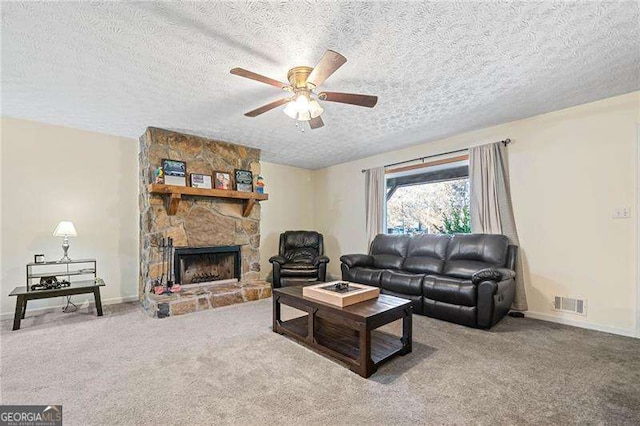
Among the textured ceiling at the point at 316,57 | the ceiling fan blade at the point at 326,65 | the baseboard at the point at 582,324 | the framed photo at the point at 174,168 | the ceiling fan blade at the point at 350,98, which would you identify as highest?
the textured ceiling at the point at 316,57

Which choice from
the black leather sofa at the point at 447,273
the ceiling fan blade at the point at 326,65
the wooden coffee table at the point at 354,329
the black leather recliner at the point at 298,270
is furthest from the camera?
the black leather recliner at the point at 298,270

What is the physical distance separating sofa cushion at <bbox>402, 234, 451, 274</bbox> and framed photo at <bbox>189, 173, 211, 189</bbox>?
325 centimetres

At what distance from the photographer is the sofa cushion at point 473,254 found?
3605 millimetres

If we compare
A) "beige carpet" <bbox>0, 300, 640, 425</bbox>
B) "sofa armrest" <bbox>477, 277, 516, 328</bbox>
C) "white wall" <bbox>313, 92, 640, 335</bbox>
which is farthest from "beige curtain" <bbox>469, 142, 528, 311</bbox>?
"beige carpet" <bbox>0, 300, 640, 425</bbox>

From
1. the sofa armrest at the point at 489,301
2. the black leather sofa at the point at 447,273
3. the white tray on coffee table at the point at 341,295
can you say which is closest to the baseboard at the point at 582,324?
the black leather sofa at the point at 447,273

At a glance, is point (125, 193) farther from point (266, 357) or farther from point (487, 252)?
point (487, 252)

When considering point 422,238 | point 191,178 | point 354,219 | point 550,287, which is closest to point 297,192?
point 354,219

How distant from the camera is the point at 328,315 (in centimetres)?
253

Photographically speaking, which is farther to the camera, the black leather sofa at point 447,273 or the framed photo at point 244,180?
the framed photo at point 244,180

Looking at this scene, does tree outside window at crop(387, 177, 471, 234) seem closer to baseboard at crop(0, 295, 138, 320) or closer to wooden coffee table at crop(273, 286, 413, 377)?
wooden coffee table at crop(273, 286, 413, 377)

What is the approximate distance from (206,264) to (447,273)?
3570 mm

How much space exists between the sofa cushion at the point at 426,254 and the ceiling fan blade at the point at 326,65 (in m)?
2.91

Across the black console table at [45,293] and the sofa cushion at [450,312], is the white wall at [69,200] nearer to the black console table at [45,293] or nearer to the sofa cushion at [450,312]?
the black console table at [45,293]

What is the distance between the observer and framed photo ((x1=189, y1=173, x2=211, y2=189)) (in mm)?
4363
